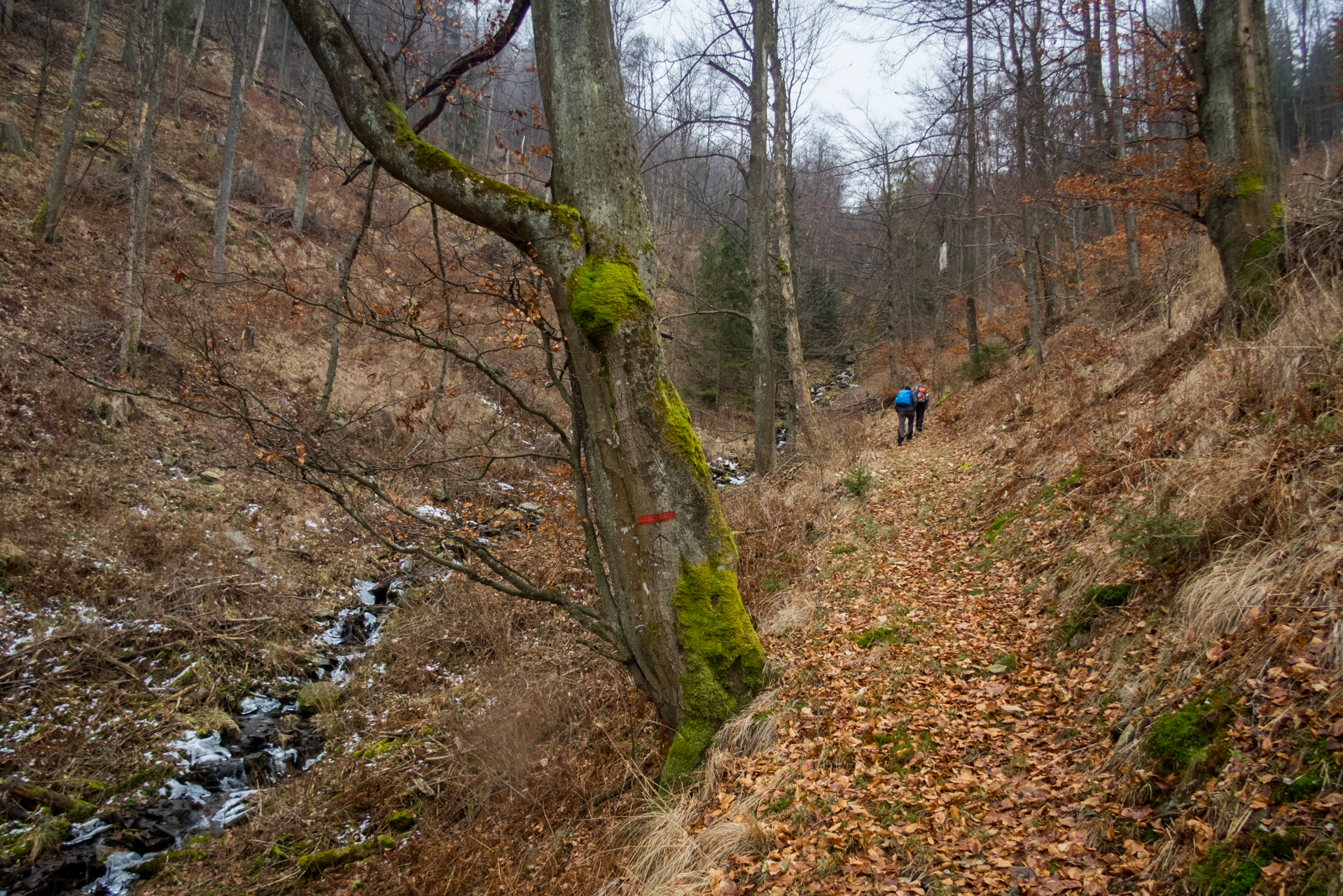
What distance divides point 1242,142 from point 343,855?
10198mm

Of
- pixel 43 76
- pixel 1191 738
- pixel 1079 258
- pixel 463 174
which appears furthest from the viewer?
pixel 1079 258

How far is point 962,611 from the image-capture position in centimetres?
523

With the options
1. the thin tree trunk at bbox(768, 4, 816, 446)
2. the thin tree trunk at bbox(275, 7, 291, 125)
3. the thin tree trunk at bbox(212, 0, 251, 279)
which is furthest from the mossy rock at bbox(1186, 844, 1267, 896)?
the thin tree trunk at bbox(275, 7, 291, 125)

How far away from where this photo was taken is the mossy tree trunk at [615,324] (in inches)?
156

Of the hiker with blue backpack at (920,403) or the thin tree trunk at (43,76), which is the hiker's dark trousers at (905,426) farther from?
the thin tree trunk at (43,76)

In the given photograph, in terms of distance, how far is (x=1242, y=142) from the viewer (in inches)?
232

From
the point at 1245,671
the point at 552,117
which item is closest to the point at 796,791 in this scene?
the point at 1245,671

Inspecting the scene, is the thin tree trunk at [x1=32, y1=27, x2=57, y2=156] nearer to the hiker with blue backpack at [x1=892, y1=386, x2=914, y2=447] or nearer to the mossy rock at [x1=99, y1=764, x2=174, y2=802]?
the mossy rock at [x1=99, y1=764, x2=174, y2=802]

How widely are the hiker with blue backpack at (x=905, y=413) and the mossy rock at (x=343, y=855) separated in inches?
458

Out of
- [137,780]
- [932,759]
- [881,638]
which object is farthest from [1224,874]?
[137,780]

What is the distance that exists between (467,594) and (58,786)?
4509mm

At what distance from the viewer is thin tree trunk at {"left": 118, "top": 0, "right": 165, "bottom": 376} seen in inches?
482

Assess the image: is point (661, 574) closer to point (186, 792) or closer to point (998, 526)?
point (998, 526)

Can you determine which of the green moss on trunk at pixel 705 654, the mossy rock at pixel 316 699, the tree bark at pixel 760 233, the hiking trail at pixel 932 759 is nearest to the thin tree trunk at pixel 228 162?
the mossy rock at pixel 316 699
